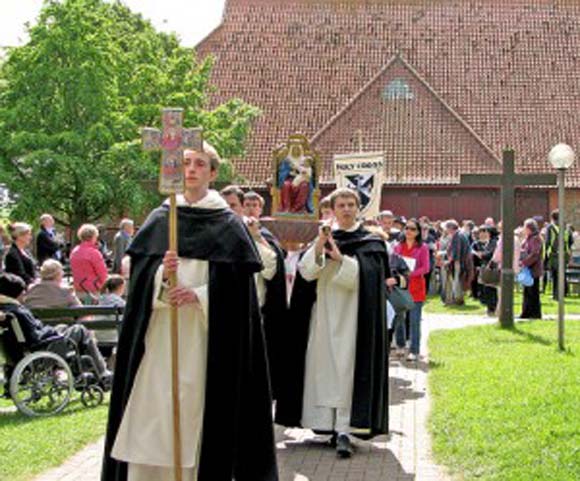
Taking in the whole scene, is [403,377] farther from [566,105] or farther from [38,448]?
[566,105]

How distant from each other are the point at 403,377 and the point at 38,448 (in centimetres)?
536

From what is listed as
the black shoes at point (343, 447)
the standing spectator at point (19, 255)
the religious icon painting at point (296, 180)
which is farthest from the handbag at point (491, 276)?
the black shoes at point (343, 447)

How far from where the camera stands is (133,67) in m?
34.3

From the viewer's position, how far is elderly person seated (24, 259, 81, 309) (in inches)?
505

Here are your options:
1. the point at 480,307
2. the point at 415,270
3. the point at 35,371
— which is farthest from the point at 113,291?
the point at 480,307

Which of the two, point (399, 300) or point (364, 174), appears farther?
point (364, 174)

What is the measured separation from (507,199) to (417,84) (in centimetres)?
2580

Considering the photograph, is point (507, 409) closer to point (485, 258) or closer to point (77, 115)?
point (485, 258)

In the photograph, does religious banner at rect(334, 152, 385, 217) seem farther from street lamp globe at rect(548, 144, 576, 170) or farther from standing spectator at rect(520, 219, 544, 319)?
street lamp globe at rect(548, 144, 576, 170)

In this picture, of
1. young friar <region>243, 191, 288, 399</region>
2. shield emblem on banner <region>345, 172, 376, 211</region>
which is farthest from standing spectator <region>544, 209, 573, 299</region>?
young friar <region>243, 191, 288, 399</region>

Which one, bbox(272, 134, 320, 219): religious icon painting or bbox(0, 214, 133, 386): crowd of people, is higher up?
bbox(272, 134, 320, 219): religious icon painting

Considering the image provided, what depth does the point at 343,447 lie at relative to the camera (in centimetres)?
898

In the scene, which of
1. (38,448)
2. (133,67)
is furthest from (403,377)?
(133,67)

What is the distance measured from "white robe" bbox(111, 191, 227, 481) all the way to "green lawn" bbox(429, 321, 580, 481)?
2.36m
